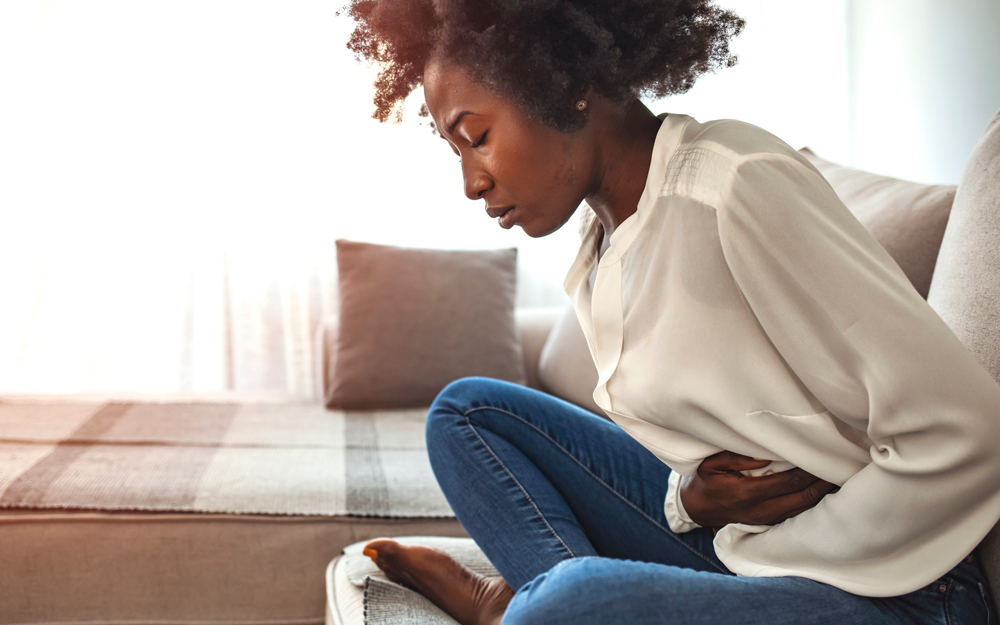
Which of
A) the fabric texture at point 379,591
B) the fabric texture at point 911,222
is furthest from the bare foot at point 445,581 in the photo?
the fabric texture at point 911,222

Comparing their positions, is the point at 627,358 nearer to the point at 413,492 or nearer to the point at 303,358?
the point at 413,492

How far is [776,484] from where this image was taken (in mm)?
682

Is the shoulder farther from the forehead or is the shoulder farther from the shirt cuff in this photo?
the shirt cuff

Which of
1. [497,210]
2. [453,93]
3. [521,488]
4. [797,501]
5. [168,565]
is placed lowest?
[168,565]

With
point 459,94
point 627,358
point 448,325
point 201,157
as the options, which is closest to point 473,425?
point 627,358

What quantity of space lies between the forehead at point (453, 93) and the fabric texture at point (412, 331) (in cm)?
112

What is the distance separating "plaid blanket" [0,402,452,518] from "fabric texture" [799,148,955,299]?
86 centimetres

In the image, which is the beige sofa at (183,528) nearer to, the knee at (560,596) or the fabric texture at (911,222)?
the knee at (560,596)

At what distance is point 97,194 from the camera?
2051mm

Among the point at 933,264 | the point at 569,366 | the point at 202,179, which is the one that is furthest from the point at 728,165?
the point at 202,179

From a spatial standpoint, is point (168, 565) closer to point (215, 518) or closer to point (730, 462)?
point (215, 518)

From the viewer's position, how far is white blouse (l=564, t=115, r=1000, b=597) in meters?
0.55

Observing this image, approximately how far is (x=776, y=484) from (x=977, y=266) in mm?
364

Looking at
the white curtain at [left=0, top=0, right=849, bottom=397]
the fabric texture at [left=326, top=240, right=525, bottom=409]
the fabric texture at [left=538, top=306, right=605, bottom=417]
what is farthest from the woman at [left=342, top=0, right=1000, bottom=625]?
the white curtain at [left=0, top=0, right=849, bottom=397]
